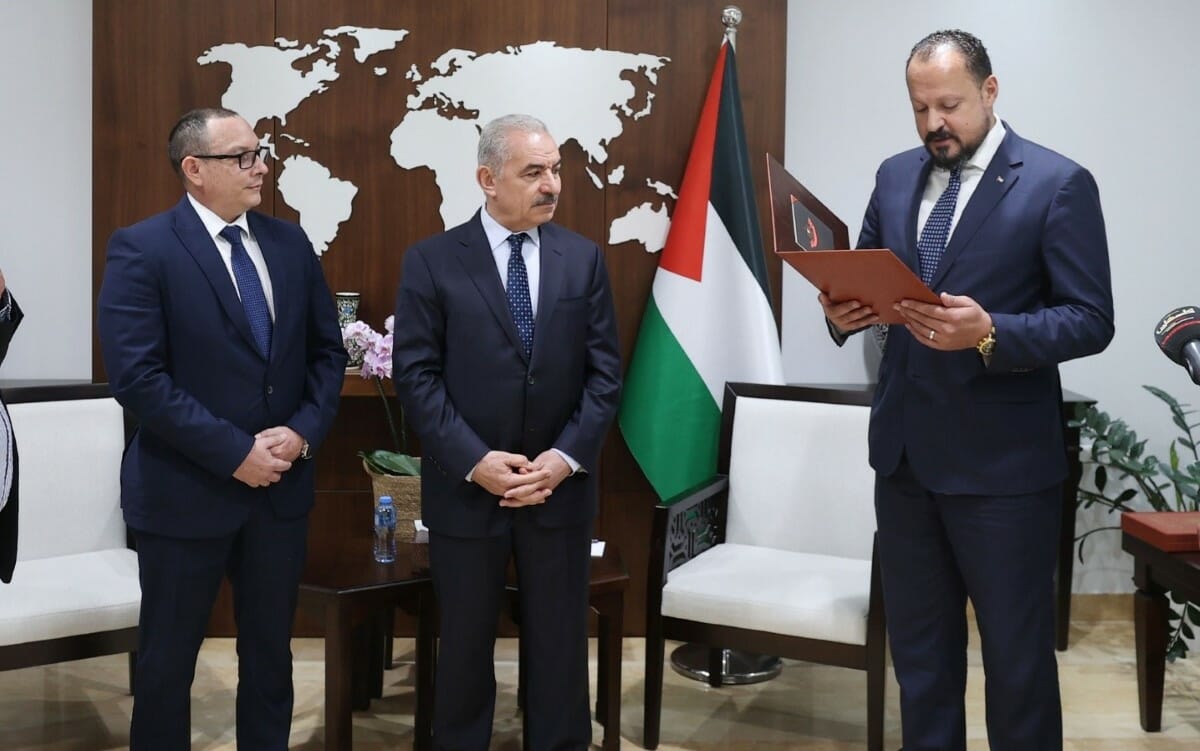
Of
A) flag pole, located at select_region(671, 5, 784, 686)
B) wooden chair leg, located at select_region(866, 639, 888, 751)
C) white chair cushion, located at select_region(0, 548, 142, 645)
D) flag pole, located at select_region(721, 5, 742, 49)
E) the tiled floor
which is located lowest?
the tiled floor

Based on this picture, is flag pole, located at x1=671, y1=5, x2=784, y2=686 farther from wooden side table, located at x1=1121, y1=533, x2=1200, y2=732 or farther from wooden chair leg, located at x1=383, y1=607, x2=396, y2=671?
wooden side table, located at x1=1121, y1=533, x2=1200, y2=732

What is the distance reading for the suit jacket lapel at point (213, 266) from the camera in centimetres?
288

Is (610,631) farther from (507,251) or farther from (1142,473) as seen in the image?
(1142,473)

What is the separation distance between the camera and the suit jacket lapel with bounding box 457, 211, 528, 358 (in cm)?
297

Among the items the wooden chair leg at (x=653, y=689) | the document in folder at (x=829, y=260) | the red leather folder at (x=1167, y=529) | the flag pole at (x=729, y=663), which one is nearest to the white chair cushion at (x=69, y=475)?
the wooden chair leg at (x=653, y=689)

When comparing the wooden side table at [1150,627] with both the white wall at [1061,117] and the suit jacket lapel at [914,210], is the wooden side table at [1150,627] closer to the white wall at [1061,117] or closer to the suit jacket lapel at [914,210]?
the white wall at [1061,117]

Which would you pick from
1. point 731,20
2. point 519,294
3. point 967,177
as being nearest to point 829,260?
point 967,177

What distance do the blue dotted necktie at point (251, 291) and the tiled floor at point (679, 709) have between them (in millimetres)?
1221

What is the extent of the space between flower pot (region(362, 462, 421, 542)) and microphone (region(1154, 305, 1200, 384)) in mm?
1990

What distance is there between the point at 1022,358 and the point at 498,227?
124 centimetres

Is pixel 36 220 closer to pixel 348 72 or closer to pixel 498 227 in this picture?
pixel 348 72

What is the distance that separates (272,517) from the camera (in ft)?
9.73

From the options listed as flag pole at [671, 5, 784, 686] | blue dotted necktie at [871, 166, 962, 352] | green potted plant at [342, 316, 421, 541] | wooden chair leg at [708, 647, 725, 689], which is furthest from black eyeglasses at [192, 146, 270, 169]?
wooden chair leg at [708, 647, 725, 689]

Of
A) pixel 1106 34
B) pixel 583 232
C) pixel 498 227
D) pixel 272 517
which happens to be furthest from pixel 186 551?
pixel 1106 34
